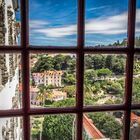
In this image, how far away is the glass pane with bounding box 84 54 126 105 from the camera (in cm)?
143

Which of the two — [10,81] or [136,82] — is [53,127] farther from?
[136,82]

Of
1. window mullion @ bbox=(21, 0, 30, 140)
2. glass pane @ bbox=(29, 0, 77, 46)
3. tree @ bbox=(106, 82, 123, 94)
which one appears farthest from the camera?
tree @ bbox=(106, 82, 123, 94)

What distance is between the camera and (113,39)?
4.75 ft

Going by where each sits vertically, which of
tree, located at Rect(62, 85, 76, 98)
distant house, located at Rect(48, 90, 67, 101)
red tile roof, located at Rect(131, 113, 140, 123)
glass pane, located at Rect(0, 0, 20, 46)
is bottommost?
red tile roof, located at Rect(131, 113, 140, 123)

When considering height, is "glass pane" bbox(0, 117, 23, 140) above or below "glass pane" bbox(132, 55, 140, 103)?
below

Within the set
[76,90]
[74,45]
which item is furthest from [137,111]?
[74,45]

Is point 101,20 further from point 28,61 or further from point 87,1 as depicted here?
point 28,61

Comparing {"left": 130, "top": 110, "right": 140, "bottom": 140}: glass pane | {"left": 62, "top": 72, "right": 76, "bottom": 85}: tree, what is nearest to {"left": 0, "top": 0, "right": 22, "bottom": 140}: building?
{"left": 62, "top": 72, "right": 76, "bottom": 85}: tree

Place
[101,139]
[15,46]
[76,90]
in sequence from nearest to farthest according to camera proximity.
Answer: [15,46] → [76,90] → [101,139]

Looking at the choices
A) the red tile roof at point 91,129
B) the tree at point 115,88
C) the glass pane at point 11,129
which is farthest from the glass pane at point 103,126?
the glass pane at point 11,129

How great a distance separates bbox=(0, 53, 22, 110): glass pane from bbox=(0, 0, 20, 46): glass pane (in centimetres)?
7

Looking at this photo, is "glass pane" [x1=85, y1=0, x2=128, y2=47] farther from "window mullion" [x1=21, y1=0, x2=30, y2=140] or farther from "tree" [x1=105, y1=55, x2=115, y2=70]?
"window mullion" [x1=21, y1=0, x2=30, y2=140]

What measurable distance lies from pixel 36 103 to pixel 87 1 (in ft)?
1.79

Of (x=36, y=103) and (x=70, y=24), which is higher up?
(x=70, y=24)
